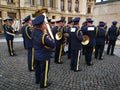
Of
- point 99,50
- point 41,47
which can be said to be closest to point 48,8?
point 99,50

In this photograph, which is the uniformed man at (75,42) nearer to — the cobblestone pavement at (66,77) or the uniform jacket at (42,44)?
the cobblestone pavement at (66,77)

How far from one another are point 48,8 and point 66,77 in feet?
91.8

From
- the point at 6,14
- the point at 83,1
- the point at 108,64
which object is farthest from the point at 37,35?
the point at 83,1

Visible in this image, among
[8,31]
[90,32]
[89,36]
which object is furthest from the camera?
[8,31]

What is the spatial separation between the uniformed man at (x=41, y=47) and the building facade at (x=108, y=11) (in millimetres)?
11228

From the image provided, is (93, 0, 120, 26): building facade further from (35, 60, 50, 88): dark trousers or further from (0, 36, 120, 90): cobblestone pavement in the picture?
(35, 60, 50, 88): dark trousers

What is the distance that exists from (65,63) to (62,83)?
2374 millimetres

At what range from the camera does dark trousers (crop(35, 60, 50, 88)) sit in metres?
4.58

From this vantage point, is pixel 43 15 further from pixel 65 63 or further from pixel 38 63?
pixel 65 63

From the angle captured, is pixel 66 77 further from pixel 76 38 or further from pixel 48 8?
pixel 48 8

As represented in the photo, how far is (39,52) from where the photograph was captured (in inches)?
178

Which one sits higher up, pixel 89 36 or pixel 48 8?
pixel 48 8

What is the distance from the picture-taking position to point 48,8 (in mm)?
32281

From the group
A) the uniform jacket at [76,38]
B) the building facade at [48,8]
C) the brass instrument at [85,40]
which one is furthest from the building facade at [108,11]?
the building facade at [48,8]
